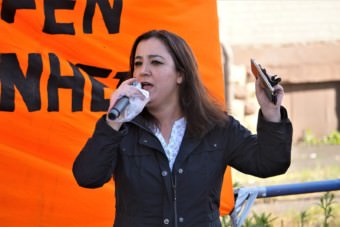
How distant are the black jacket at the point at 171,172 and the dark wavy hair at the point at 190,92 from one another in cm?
6

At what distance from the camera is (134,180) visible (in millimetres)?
2799

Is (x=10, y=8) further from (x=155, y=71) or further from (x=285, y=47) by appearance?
(x=285, y=47)

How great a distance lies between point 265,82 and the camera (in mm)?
2756

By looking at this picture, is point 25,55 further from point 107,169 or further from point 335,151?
point 335,151

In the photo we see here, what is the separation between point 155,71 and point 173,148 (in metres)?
0.27

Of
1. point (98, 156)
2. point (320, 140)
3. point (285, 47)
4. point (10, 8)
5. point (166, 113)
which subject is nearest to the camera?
point (98, 156)

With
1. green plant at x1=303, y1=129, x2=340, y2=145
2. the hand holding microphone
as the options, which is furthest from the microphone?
green plant at x1=303, y1=129, x2=340, y2=145

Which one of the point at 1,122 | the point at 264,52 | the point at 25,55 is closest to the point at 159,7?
the point at 25,55

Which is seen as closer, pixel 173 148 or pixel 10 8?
pixel 173 148

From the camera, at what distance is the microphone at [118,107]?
2521 mm

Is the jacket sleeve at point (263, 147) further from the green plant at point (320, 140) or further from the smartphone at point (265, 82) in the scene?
the green plant at point (320, 140)

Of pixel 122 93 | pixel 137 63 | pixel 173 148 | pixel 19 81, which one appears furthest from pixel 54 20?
pixel 122 93

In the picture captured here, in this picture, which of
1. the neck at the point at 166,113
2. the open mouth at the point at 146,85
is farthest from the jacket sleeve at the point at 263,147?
the open mouth at the point at 146,85

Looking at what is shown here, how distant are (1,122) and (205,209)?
3.88ft
